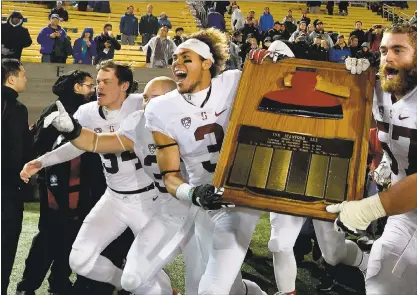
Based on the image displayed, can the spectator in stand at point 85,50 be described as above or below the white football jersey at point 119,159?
below

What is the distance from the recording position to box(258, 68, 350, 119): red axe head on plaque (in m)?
2.40

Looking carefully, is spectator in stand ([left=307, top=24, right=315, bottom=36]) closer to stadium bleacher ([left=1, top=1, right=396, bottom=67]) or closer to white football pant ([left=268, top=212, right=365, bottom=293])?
stadium bleacher ([left=1, top=1, right=396, bottom=67])

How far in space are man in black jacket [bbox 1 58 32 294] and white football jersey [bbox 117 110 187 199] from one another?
471mm

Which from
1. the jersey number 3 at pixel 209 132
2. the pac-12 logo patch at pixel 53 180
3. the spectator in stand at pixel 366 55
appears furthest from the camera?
the pac-12 logo patch at pixel 53 180

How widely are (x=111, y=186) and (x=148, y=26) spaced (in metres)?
5.13

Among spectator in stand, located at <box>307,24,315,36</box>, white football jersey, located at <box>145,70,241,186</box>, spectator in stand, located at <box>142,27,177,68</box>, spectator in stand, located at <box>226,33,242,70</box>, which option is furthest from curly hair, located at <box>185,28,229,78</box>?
spectator in stand, located at <box>307,24,315,36</box>

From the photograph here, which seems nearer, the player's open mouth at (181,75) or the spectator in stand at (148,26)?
the player's open mouth at (181,75)

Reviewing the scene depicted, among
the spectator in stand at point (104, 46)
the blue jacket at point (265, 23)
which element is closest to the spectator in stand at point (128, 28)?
the spectator in stand at point (104, 46)

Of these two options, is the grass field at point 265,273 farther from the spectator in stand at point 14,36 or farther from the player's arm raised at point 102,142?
the spectator in stand at point 14,36

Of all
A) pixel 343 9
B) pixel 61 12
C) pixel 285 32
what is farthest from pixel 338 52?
pixel 61 12

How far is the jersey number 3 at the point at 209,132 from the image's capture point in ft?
8.55

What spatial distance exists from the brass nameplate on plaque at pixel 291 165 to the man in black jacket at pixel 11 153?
105 cm

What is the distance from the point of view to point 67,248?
3.26 metres

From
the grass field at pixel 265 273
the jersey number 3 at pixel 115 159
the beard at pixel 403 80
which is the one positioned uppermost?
the beard at pixel 403 80
